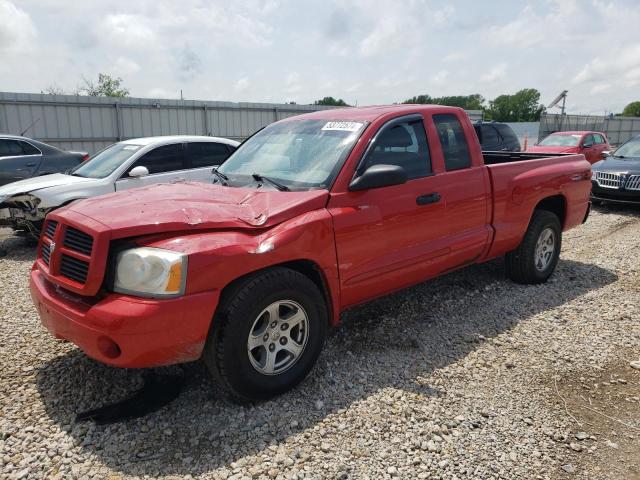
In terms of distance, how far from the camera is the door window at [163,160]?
7453 millimetres

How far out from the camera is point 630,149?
1105 cm

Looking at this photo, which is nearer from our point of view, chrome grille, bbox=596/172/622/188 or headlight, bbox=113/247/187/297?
headlight, bbox=113/247/187/297

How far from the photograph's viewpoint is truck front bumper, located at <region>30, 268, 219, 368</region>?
2664mm

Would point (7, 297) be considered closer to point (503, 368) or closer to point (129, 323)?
point (129, 323)

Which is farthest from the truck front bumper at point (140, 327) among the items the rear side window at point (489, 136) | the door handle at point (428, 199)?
the rear side window at point (489, 136)

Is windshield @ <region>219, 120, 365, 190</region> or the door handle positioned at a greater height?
windshield @ <region>219, 120, 365, 190</region>

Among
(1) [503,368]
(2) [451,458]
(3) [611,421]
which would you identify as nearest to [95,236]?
(2) [451,458]

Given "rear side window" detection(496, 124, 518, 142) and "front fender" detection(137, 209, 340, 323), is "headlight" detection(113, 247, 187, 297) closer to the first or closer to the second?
"front fender" detection(137, 209, 340, 323)

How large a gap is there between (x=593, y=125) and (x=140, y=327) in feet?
114

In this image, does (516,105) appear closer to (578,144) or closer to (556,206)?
(578,144)

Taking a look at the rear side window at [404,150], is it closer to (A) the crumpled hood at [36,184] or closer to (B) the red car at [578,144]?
(A) the crumpled hood at [36,184]

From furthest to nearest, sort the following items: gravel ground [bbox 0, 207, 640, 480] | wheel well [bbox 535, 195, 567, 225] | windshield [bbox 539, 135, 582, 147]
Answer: windshield [bbox 539, 135, 582, 147], wheel well [bbox 535, 195, 567, 225], gravel ground [bbox 0, 207, 640, 480]

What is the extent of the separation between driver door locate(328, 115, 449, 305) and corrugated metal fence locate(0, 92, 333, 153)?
13515mm

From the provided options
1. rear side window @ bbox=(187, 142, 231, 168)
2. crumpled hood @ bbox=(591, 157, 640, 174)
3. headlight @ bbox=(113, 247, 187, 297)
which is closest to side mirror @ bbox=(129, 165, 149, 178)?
rear side window @ bbox=(187, 142, 231, 168)
